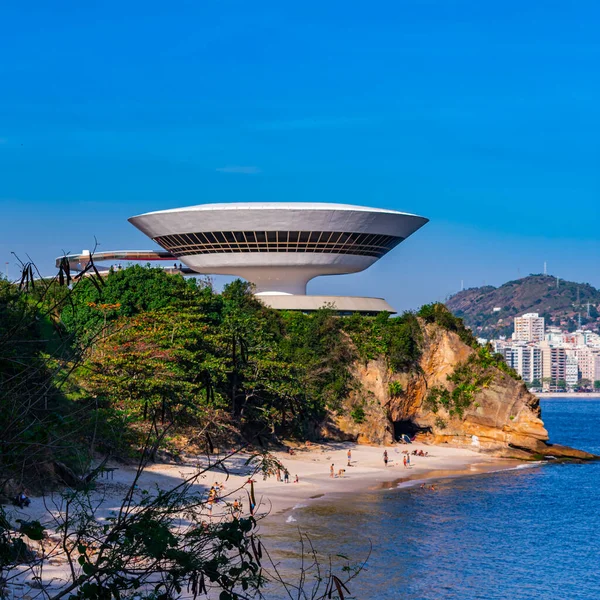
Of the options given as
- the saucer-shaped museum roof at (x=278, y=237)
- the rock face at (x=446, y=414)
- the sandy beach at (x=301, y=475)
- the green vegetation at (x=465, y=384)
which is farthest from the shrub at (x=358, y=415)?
the saucer-shaped museum roof at (x=278, y=237)

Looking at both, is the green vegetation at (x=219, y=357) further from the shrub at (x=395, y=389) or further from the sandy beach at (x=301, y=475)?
the sandy beach at (x=301, y=475)

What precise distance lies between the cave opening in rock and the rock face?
0.13 metres

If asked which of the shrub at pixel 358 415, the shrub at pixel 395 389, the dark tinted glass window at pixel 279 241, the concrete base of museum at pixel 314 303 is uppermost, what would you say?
the dark tinted glass window at pixel 279 241

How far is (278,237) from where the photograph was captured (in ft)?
195

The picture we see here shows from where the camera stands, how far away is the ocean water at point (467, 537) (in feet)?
78.1

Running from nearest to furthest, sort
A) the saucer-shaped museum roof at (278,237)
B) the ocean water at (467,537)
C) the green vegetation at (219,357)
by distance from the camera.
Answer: the ocean water at (467,537) < the green vegetation at (219,357) < the saucer-shaped museum roof at (278,237)

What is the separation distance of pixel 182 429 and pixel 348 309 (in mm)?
24632

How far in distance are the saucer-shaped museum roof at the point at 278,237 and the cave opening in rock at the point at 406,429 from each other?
1132cm

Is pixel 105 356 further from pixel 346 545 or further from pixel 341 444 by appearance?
pixel 341 444

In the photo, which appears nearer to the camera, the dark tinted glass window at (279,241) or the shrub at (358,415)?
the shrub at (358,415)

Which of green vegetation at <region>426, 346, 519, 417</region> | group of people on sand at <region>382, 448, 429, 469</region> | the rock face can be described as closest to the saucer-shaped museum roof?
the rock face

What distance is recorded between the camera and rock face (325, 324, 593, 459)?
5331 centimetres

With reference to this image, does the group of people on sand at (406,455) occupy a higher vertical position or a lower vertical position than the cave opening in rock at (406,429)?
lower

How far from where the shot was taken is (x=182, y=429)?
123ft
